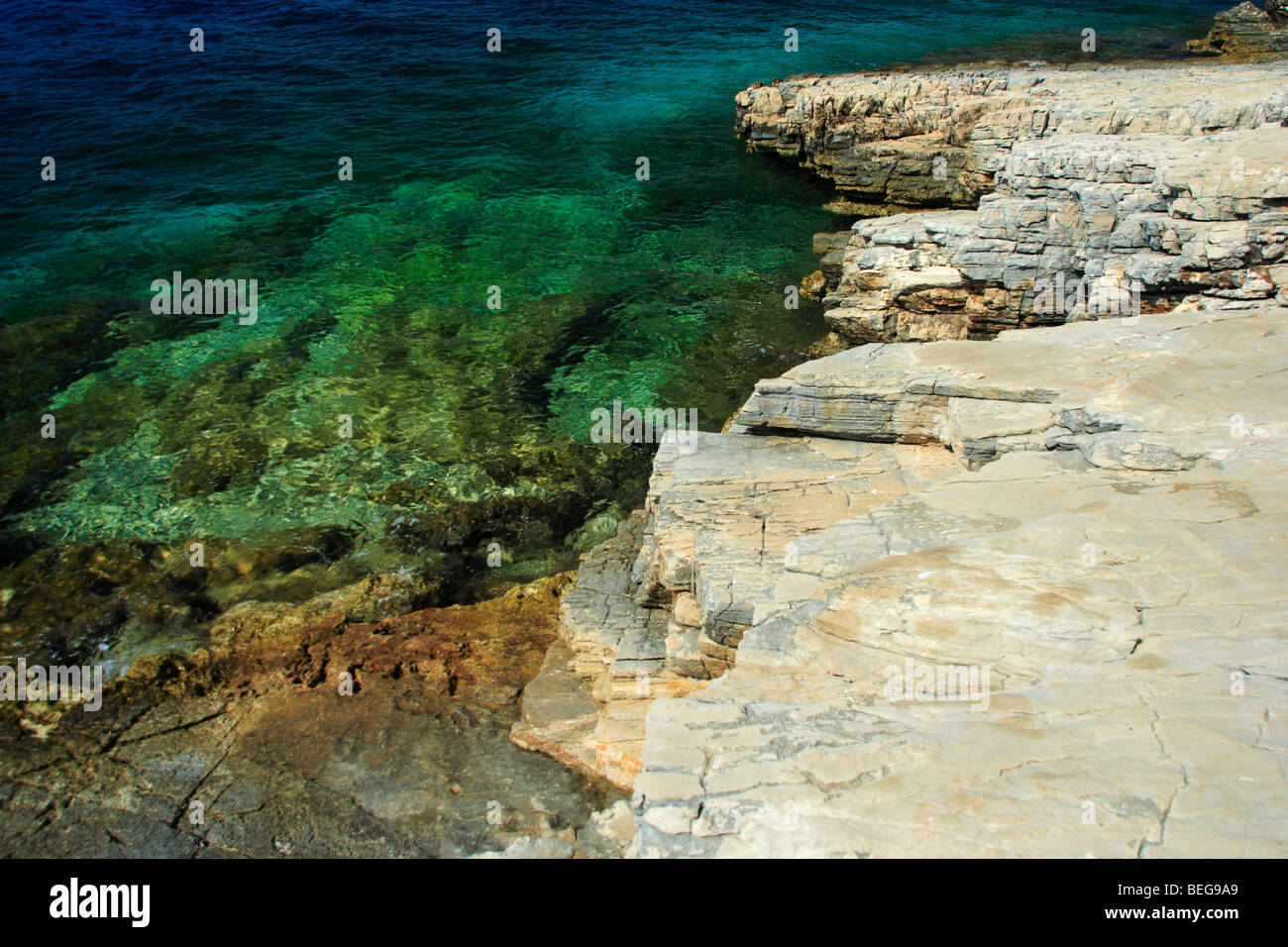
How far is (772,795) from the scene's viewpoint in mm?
4898

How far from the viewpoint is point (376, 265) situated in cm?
1898

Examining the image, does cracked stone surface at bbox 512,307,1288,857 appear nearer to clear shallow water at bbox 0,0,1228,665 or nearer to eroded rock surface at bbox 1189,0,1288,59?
clear shallow water at bbox 0,0,1228,665

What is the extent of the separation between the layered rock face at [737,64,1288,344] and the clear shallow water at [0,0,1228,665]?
7.36 ft

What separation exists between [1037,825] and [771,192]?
20438mm

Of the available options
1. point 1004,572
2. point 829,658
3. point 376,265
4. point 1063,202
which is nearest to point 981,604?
point 1004,572

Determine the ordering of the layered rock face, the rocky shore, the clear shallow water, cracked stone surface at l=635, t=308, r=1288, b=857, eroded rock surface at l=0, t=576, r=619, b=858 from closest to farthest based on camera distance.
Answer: cracked stone surface at l=635, t=308, r=1288, b=857, the rocky shore, eroded rock surface at l=0, t=576, r=619, b=858, the layered rock face, the clear shallow water

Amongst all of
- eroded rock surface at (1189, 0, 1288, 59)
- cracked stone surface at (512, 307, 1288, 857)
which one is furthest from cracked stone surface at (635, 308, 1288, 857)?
eroded rock surface at (1189, 0, 1288, 59)

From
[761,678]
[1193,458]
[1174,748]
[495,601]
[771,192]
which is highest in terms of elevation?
[771,192]

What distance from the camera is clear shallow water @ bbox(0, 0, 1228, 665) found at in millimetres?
11945

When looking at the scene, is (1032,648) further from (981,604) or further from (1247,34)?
(1247,34)
